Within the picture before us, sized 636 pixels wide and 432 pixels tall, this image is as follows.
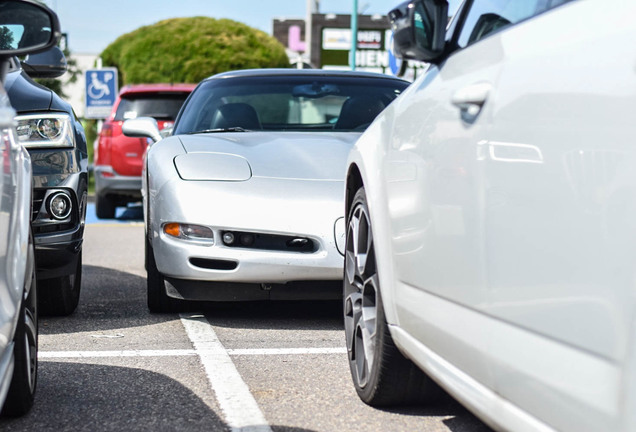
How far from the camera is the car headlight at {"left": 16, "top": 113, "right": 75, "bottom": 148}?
514 centimetres

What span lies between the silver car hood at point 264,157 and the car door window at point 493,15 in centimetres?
235

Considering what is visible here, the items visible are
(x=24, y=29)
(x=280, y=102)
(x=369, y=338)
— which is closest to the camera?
(x=24, y=29)

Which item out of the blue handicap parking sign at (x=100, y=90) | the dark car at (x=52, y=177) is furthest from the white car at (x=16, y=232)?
the blue handicap parking sign at (x=100, y=90)

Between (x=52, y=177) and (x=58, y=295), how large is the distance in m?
0.72

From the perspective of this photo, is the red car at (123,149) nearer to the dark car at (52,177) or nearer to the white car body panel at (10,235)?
the dark car at (52,177)

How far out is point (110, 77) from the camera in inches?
773

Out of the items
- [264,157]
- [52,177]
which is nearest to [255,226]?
[264,157]

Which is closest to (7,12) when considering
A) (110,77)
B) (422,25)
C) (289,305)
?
(422,25)

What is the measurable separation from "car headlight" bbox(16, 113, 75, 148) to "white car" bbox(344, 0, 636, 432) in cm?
228

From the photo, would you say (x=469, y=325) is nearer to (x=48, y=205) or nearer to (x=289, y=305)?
(x=48, y=205)

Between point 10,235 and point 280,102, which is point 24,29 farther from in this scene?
point 280,102

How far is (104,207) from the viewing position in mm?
14438

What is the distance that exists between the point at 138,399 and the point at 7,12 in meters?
1.45

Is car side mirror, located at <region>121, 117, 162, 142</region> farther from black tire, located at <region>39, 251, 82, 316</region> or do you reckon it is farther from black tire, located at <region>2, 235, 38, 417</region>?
black tire, located at <region>2, 235, 38, 417</region>
